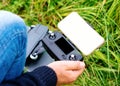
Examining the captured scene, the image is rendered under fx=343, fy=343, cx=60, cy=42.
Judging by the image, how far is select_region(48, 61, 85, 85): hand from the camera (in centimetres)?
114

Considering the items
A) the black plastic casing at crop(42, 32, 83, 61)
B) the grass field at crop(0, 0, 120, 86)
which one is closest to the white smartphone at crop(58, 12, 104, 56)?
the black plastic casing at crop(42, 32, 83, 61)

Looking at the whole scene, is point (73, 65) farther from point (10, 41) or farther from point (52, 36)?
point (10, 41)

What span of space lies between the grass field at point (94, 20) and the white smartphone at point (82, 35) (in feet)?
1.11

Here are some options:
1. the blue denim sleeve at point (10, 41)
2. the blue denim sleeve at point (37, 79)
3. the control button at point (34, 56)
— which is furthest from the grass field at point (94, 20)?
the blue denim sleeve at point (10, 41)

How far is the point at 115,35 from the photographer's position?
1.59 m

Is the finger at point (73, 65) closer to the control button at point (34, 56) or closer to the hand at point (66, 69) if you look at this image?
the hand at point (66, 69)

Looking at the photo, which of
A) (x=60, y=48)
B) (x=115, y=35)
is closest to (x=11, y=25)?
(x=60, y=48)

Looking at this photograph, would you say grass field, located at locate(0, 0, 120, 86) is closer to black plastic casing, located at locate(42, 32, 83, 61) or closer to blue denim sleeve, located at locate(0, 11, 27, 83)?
black plastic casing, located at locate(42, 32, 83, 61)

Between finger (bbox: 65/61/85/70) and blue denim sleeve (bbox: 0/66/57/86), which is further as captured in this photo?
finger (bbox: 65/61/85/70)

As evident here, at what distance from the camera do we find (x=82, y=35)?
3.81 ft

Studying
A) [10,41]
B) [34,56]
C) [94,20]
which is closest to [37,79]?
[10,41]

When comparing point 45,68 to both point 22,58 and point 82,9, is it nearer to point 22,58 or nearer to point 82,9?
point 22,58

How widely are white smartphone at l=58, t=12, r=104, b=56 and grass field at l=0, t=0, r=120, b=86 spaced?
337mm

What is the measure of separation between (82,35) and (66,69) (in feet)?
0.42
